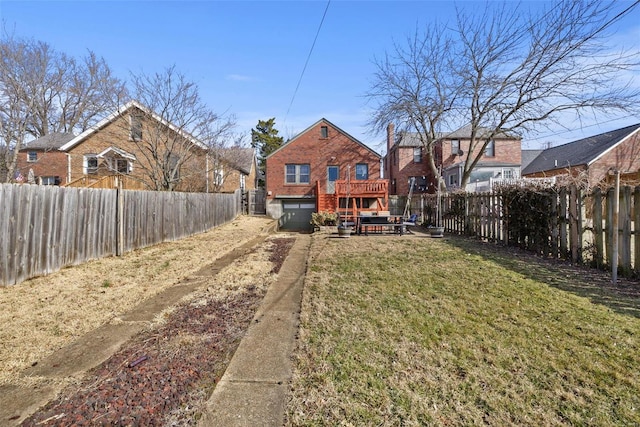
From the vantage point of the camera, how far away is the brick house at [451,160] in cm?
2773

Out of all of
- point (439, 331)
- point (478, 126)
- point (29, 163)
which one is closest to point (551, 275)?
point (439, 331)

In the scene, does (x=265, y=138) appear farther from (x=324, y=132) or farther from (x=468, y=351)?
(x=468, y=351)

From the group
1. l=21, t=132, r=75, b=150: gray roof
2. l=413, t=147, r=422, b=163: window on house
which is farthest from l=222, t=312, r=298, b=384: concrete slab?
l=21, t=132, r=75, b=150: gray roof

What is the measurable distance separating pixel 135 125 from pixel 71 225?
11041 mm

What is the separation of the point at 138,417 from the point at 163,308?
2.50 metres

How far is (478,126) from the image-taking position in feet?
64.5

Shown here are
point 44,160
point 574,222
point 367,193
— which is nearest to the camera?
point 574,222

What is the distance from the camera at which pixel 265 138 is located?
1826 inches

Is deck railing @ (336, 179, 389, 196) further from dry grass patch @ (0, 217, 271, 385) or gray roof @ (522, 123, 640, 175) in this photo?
gray roof @ (522, 123, 640, 175)

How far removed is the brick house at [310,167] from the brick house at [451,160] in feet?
17.6

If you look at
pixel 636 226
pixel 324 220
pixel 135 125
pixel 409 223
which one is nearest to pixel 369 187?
pixel 324 220

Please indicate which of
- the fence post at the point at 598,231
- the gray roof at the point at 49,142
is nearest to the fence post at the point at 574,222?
the fence post at the point at 598,231

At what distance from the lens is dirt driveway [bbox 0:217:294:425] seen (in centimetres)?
319

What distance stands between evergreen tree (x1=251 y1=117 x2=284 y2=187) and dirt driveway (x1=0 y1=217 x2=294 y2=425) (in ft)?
129
